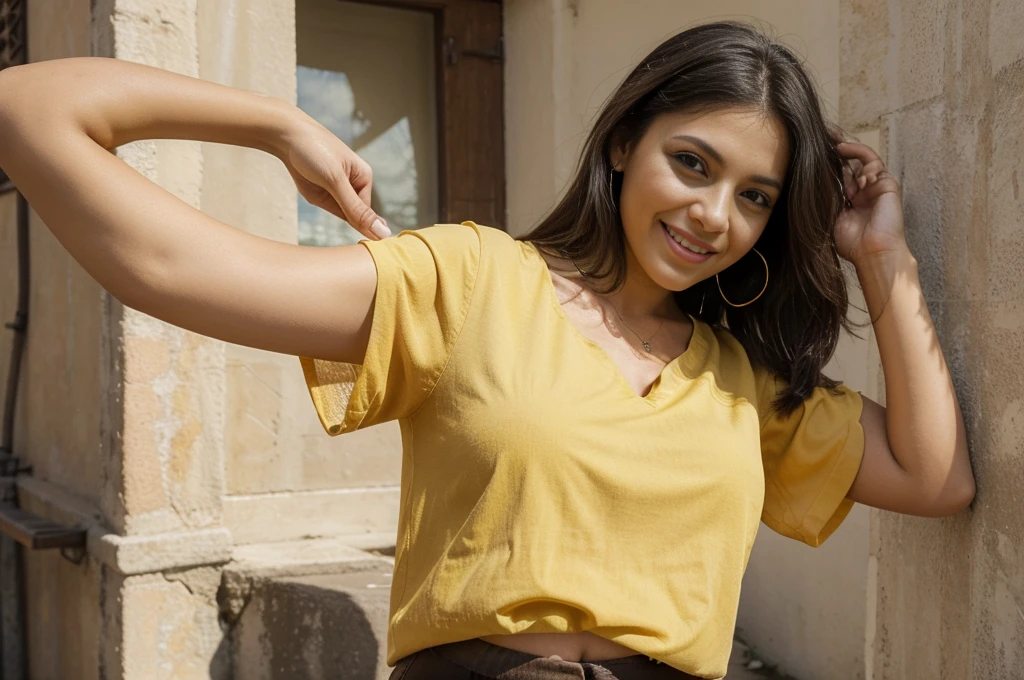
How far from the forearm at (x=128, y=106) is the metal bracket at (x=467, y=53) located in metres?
3.46

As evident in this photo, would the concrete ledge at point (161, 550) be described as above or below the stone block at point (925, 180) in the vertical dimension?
below

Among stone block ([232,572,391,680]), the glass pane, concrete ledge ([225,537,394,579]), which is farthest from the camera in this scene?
the glass pane

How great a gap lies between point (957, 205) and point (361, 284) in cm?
105

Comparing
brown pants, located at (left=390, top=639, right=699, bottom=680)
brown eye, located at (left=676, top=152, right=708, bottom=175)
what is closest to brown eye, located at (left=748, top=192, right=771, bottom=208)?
brown eye, located at (left=676, top=152, right=708, bottom=175)

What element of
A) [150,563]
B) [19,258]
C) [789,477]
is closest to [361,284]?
[789,477]

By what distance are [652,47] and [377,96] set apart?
4.51 ft

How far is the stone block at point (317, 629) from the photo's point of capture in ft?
10.2

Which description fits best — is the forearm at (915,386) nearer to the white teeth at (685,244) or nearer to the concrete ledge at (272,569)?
the white teeth at (685,244)

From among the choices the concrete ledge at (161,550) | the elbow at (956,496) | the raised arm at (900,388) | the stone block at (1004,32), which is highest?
the stone block at (1004,32)

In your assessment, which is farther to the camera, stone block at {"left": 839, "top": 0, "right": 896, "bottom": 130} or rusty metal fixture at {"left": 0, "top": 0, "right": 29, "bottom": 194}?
→ rusty metal fixture at {"left": 0, "top": 0, "right": 29, "bottom": 194}

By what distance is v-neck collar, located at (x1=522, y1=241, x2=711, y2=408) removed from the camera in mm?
1626

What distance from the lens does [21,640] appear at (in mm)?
4762

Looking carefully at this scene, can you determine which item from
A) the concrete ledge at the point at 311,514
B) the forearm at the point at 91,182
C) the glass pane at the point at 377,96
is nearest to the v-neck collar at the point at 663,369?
the forearm at the point at 91,182

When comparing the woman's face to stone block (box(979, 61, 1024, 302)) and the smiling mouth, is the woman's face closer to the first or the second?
the smiling mouth
